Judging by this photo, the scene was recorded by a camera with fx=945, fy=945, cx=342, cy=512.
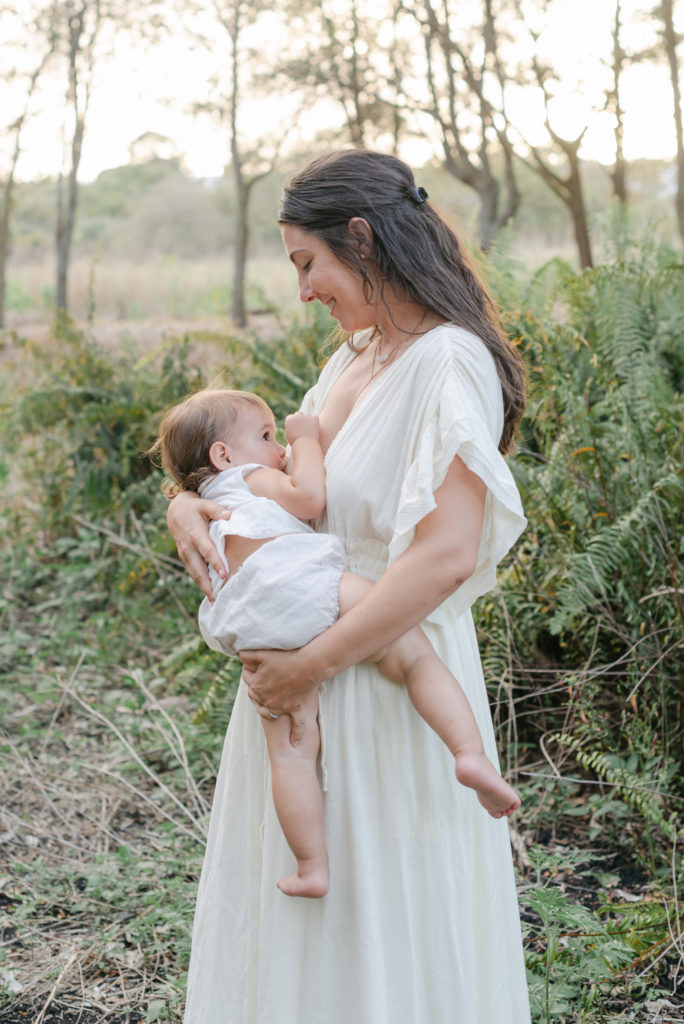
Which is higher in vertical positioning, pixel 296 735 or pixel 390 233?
pixel 390 233

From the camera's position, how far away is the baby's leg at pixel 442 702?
1510mm

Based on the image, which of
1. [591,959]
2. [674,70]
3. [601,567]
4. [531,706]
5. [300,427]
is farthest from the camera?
[674,70]

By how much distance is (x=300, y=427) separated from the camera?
1872 mm

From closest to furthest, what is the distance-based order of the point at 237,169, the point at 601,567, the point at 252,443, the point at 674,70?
the point at 252,443, the point at 601,567, the point at 674,70, the point at 237,169

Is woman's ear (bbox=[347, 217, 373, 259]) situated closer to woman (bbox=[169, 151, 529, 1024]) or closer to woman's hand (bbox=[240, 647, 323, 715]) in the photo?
woman (bbox=[169, 151, 529, 1024])

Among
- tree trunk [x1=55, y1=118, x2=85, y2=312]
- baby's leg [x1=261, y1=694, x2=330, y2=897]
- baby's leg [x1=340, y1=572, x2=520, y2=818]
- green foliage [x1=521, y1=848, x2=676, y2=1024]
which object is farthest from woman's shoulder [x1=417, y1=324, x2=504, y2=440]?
tree trunk [x1=55, y1=118, x2=85, y2=312]

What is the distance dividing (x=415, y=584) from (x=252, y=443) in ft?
1.97

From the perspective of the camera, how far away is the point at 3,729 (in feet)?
13.9

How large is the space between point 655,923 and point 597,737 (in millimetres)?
883

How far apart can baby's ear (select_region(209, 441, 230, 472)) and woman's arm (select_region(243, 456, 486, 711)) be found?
0.50 m

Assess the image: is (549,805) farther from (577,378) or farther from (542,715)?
(577,378)

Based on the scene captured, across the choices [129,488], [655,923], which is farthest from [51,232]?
[655,923]

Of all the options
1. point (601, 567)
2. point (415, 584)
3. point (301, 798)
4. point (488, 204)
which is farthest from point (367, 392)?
point (488, 204)

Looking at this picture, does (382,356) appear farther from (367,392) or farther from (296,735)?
(296,735)
